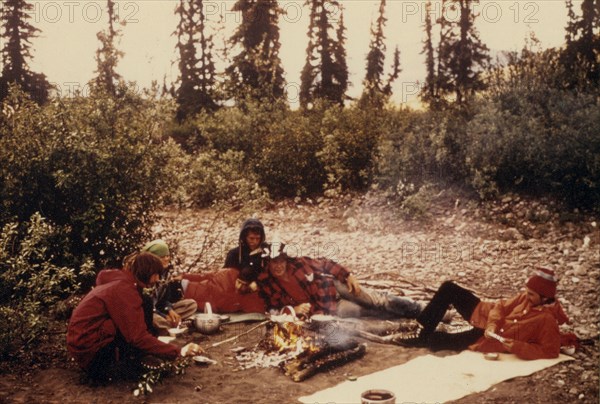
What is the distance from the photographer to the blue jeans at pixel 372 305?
22.4 ft

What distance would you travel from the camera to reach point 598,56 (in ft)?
52.2

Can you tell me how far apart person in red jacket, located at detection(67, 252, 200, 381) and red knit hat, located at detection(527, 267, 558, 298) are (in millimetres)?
3379

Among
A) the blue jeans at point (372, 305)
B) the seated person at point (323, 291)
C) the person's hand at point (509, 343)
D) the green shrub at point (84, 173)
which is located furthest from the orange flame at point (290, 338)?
the green shrub at point (84, 173)

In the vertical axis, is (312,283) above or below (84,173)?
below

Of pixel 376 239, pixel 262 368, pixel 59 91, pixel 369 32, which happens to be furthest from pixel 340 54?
pixel 262 368

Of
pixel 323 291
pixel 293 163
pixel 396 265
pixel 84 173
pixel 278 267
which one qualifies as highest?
pixel 293 163

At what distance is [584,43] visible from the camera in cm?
1573

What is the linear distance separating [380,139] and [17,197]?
902 cm

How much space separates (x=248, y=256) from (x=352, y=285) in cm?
140

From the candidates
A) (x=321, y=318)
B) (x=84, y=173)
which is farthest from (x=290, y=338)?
(x=84, y=173)

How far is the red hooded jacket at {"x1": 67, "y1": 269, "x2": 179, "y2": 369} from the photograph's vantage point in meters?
4.94

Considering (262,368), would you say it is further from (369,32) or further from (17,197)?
(369,32)

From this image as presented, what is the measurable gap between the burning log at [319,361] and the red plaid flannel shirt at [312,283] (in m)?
1.00

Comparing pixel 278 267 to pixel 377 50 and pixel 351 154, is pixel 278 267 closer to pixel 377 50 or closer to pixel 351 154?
pixel 351 154
